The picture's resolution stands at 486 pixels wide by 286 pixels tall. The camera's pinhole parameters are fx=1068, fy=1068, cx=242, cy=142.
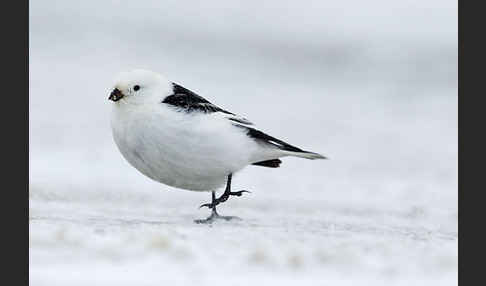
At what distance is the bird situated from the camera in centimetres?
729

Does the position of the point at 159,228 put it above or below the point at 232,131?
below

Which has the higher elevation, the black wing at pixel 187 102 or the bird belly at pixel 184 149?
the black wing at pixel 187 102

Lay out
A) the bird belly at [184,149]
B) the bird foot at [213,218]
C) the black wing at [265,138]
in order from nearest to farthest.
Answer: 1. the bird belly at [184,149]
2. the bird foot at [213,218]
3. the black wing at [265,138]

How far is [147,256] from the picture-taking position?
20.5 feet

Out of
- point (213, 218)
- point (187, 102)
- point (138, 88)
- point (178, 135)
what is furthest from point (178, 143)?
point (213, 218)

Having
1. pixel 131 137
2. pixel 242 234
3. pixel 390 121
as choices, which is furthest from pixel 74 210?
pixel 390 121

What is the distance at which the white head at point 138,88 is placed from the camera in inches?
293

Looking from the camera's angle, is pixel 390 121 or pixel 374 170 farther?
pixel 390 121

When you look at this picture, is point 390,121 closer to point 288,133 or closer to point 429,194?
point 288,133

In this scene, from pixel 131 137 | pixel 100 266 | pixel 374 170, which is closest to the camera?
pixel 100 266

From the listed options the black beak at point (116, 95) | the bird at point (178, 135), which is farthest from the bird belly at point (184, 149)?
the black beak at point (116, 95)

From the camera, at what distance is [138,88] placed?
295 inches

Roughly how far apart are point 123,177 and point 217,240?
11.4 feet

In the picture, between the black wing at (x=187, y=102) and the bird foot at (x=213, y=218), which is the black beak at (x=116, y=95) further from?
the bird foot at (x=213, y=218)
